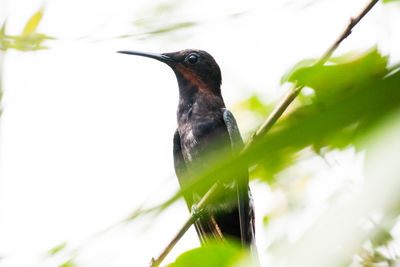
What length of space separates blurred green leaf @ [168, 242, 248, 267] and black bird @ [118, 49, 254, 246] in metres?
4.17

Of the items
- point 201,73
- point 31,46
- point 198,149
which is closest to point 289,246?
point 31,46

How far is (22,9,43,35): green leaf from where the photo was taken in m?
2.07

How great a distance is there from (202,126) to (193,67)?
1250 millimetres

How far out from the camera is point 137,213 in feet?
1.69

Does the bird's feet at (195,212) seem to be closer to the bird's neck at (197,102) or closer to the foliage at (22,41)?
the foliage at (22,41)

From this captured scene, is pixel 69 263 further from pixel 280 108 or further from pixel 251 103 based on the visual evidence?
pixel 251 103

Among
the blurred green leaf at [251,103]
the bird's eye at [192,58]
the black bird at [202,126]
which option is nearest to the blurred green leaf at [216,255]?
the blurred green leaf at [251,103]

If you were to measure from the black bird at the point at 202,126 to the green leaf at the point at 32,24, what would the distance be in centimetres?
296

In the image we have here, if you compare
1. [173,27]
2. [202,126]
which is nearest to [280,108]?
[173,27]

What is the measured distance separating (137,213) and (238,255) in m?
0.13

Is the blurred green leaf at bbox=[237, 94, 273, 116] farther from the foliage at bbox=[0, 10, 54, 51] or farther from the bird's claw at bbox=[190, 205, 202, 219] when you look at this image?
the foliage at bbox=[0, 10, 54, 51]

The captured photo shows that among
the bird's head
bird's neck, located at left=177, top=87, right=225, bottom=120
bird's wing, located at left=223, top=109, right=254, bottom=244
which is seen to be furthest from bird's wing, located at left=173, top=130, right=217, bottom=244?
the bird's head

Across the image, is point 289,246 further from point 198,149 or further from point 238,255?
point 198,149

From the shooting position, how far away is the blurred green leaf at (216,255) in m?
0.45
